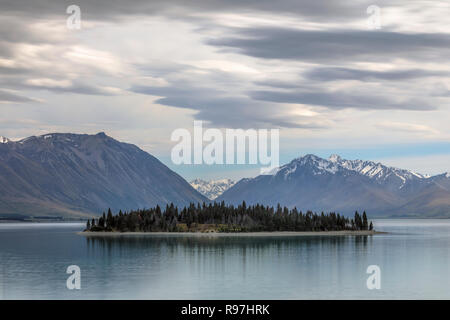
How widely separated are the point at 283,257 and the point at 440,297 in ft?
242

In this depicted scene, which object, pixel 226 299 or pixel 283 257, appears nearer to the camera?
pixel 226 299

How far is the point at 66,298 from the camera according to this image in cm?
9269

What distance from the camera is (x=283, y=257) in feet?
546

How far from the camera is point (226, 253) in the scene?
180 meters

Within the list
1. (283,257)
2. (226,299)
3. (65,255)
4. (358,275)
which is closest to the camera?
(226,299)
